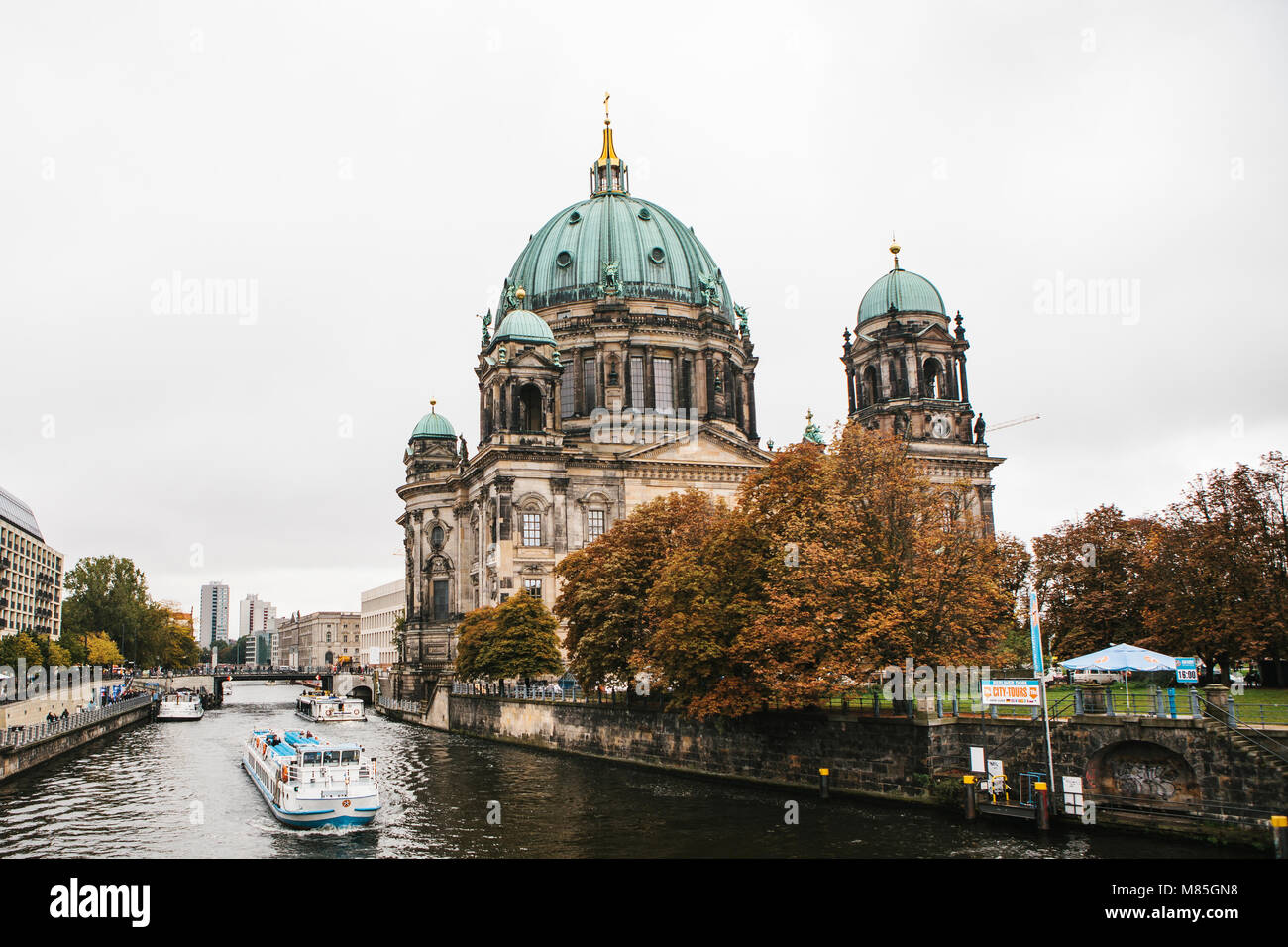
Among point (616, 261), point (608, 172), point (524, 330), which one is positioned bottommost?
point (524, 330)

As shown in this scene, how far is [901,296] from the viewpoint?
87.8 m

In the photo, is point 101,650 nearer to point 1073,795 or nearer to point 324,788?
point 324,788

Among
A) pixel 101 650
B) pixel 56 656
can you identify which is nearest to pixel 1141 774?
pixel 56 656

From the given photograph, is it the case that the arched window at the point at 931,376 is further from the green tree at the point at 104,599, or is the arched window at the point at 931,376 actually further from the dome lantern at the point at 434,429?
the green tree at the point at 104,599

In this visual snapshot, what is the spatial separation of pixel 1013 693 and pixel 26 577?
134m

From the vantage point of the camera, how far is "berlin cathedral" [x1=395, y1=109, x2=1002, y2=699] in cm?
8481

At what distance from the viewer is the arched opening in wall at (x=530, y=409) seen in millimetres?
88312

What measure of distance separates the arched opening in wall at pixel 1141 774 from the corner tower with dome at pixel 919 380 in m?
53.2

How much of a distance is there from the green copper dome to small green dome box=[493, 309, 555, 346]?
8855 mm

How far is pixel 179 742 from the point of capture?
7319cm
